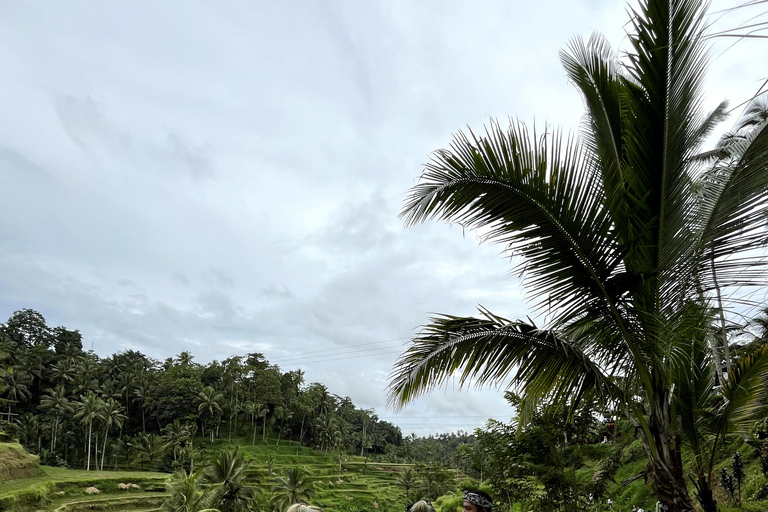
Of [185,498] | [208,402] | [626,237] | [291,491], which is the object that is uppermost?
[626,237]

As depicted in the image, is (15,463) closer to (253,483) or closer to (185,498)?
(185,498)

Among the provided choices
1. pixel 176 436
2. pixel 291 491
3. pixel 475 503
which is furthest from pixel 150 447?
pixel 475 503

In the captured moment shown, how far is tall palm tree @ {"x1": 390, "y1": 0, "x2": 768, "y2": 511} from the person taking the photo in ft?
8.94

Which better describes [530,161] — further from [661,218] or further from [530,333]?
[530,333]

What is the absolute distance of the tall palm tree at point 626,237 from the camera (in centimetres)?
272

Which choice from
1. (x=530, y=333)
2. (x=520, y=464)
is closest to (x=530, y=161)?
(x=530, y=333)

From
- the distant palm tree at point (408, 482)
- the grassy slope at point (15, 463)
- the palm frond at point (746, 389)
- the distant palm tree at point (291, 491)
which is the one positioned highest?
the palm frond at point (746, 389)

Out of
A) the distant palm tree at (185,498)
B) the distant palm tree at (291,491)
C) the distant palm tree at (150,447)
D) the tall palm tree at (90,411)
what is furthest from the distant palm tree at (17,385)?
the distant palm tree at (185,498)

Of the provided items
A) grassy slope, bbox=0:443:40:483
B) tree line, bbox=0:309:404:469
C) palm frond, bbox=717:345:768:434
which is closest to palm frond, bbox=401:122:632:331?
palm frond, bbox=717:345:768:434

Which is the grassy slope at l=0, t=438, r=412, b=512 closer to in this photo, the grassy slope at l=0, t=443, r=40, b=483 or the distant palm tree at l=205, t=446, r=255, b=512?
the grassy slope at l=0, t=443, r=40, b=483

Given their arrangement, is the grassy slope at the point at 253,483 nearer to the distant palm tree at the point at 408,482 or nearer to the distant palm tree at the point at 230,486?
the distant palm tree at the point at 408,482

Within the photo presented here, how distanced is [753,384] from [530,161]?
3390 millimetres

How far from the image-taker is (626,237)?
3.21 meters

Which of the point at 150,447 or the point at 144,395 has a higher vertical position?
the point at 144,395
